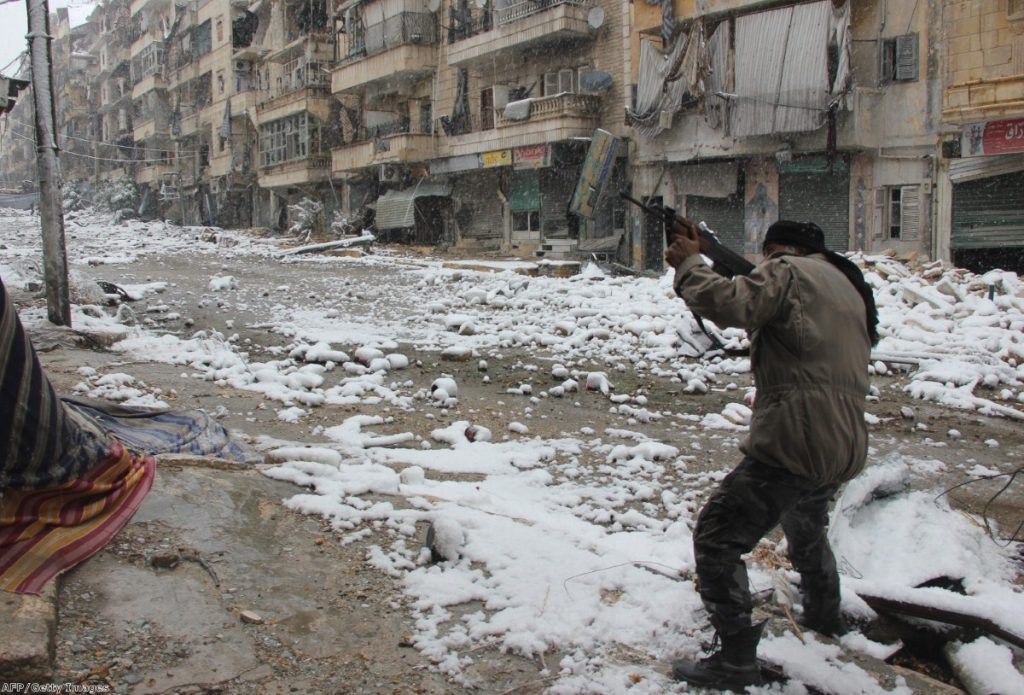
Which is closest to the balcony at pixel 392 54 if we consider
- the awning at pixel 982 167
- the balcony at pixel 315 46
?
the balcony at pixel 315 46

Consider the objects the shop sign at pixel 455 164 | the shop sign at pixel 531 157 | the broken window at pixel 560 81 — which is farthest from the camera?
the shop sign at pixel 455 164

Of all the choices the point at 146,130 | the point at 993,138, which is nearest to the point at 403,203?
the point at 993,138

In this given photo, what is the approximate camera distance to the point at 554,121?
2130 centimetres

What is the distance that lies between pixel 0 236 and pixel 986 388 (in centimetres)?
3186

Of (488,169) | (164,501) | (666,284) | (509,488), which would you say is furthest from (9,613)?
(488,169)

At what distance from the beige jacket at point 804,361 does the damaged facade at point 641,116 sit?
43.0 ft

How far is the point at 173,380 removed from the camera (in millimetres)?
7160

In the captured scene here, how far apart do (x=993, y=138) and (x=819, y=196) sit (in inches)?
152

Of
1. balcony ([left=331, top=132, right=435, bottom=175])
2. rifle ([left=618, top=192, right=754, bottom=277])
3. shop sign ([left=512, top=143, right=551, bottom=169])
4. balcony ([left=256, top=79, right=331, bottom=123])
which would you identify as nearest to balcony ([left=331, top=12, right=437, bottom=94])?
balcony ([left=331, top=132, right=435, bottom=175])

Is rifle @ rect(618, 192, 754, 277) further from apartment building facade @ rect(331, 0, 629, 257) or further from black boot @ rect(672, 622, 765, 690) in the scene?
apartment building facade @ rect(331, 0, 629, 257)

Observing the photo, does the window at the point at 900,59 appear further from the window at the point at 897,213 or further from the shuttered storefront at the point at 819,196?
the window at the point at 897,213

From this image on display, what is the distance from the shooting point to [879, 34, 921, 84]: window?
1520cm

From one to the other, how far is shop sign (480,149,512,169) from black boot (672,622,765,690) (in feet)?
70.3

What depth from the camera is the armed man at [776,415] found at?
247cm
